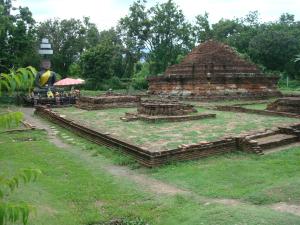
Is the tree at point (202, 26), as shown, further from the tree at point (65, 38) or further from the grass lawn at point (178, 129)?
the grass lawn at point (178, 129)

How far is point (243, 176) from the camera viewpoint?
6.69 meters

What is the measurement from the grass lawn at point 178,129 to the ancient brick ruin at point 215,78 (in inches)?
268

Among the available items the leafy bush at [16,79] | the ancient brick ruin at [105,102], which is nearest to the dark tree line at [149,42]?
the ancient brick ruin at [105,102]

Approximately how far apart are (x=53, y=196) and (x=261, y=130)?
6271 millimetres

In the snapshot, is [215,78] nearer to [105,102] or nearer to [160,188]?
[105,102]

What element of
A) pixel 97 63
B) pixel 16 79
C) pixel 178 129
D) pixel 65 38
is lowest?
pixel 178 129

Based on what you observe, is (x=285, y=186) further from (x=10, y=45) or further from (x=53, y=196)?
(x=10, y=45)

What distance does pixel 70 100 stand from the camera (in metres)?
21.3

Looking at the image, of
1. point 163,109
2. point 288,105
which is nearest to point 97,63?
point 163,109

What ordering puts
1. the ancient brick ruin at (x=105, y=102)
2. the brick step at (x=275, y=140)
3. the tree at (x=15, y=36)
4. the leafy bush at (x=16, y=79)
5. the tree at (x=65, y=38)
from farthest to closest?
the tree at (x=65, y=38) < the tree at (x=15, y=36) < the ancient brick ruin at (x=105, y=102) < the brick step at (x=275, y=140) < the leafy bush at (x=16, y=79)

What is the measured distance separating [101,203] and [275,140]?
207 inches

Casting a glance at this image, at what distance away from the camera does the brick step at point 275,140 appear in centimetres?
876

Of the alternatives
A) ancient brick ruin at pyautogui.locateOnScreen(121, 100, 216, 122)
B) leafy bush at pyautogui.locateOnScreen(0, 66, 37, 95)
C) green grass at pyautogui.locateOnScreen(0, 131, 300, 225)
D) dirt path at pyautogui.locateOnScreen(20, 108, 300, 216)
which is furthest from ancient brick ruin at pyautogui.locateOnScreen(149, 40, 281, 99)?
leafy bush at pyautogui.locateOnScreen(0, 66, 37, 95)

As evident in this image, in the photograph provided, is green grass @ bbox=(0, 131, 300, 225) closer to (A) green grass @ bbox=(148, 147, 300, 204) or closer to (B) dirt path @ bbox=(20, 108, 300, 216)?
(B) dirt path @ bbox=(20, 108, 300, 216)
